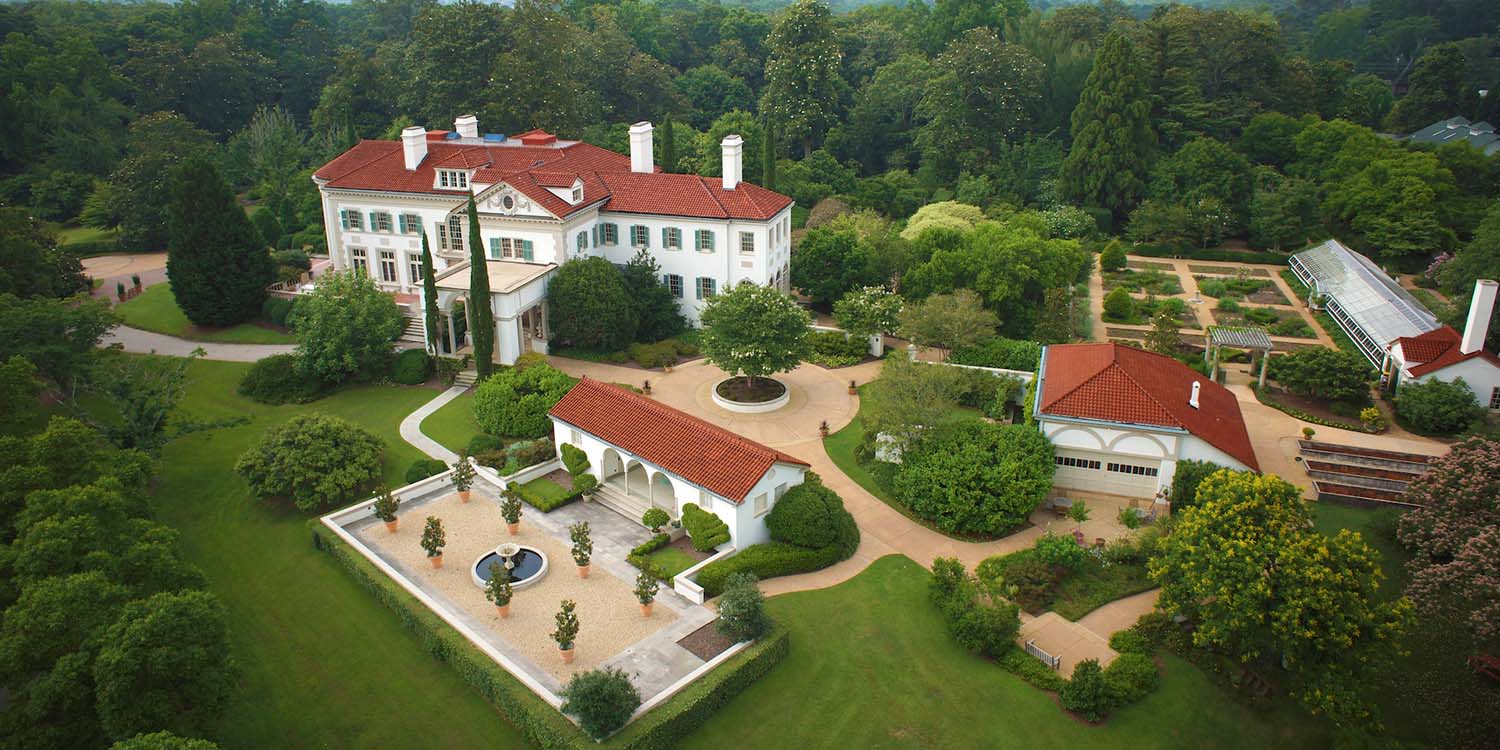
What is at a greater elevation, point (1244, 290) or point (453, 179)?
point (453, 179)

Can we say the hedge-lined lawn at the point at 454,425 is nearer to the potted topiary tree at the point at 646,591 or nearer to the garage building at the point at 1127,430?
the potted topiary tree at the point at 646,591

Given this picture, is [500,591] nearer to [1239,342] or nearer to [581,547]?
[581,547]

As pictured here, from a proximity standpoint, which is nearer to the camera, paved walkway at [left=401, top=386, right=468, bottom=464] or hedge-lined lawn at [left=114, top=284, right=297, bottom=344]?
paved walkway at [left=401, top=386, right=468, bottom=464]

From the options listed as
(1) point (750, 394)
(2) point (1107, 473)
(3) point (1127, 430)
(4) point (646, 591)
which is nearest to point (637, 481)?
(4) point (646, 591)

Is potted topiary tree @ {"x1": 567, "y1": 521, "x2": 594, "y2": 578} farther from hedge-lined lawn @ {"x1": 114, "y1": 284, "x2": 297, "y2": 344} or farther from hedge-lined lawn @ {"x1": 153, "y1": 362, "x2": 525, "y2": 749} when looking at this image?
hedge-lined lawn @ {"x1": 114, "y1": 284, "x2": 297, "y2": 344}

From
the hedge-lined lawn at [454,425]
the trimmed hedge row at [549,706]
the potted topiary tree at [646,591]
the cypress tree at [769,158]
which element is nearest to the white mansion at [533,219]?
the hedge-lined lawn at [454,425]

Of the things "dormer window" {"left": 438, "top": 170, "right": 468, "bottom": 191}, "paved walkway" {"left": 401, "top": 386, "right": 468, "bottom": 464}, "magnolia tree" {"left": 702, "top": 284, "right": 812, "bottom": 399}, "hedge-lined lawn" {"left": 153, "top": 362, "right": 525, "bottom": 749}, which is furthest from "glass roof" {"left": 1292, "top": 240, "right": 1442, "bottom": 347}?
"dormer window" {"left": 438, "top": 170, "right": 468, "bottom": 191}

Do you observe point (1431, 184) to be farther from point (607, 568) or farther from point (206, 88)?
point (206, 88)
